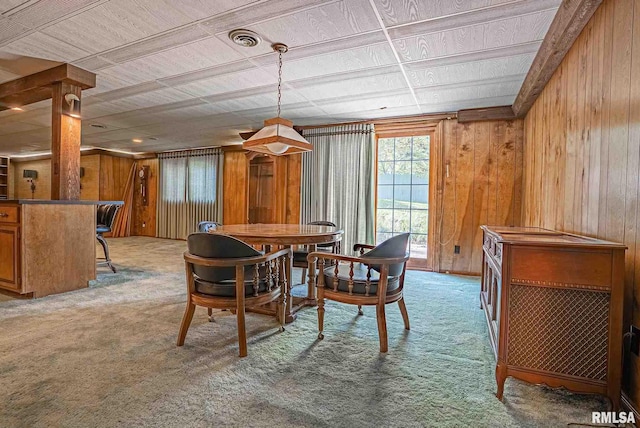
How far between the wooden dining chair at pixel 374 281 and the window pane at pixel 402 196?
9.09ft

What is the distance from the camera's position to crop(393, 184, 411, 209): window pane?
4988 millimetres

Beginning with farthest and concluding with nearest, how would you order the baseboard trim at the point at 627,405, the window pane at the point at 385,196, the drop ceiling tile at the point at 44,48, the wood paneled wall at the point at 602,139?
the window pane at the point at 385,196
the drop ceiling tile at the point at 44,48
the wood paneled wall at the point at 602,139
the baseboard trim at the point at 627,405

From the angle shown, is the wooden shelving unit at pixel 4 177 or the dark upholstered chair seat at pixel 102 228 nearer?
the dark upholstered chair seat at pixel 102 228

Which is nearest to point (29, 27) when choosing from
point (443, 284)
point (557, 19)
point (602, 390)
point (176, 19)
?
point (176, 19)

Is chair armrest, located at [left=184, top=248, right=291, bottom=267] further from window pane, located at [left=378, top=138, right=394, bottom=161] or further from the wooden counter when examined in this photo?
window pane, located at [left=378, top=138, right=394, bottom=161]

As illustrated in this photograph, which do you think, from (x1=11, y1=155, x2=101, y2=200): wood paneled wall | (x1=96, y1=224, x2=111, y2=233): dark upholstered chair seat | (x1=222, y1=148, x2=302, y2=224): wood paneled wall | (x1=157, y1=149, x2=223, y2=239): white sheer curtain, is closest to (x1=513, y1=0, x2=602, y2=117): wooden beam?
(x1=96, y1=224, x2=111, y2=233): dark upholstered chair seat

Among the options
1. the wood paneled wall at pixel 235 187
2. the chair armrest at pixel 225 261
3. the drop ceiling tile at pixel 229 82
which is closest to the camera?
the chair armrest at pixel 225 261

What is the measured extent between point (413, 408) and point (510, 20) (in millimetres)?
2531

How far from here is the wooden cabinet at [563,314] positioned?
151cm

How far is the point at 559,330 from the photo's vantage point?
1.60 metres

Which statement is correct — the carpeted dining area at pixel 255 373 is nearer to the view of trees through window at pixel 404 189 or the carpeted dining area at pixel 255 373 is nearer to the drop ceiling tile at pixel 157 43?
the view of trees through window at pixel 404 189

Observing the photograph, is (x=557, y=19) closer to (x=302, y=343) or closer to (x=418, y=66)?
(x=418, y=66)

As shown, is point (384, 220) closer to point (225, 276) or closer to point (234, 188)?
point (225, 276)

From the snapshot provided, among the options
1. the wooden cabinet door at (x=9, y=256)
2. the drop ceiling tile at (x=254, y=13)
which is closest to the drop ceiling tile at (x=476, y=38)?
the drop ceiling tile at (x=254, y=13)
